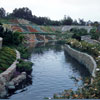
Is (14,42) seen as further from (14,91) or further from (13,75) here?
(14,91)

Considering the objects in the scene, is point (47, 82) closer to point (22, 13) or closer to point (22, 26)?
point (22, 26)

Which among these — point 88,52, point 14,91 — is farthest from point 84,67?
point 14,91

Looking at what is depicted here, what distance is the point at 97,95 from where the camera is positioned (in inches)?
308

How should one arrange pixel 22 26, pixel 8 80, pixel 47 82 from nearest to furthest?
pixel 8 80 < pixel 47 82 < pixel 22 26

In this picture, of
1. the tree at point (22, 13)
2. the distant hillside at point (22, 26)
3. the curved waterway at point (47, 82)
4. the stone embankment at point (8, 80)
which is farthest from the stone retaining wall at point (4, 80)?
the tree at point (22, 13)

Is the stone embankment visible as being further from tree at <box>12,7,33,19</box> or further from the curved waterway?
→ tree at <box>12,7,33,19</box>

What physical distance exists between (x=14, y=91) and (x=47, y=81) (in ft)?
10.4

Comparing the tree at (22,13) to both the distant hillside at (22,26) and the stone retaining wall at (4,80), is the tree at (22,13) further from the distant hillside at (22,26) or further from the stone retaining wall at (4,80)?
the stone retaining wall at (4,80)

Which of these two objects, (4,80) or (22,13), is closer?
(4,80)

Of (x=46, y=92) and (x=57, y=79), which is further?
(x=57, y=79)

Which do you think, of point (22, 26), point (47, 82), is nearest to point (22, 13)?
point (22, 26)

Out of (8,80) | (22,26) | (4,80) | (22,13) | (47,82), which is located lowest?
(47,82)

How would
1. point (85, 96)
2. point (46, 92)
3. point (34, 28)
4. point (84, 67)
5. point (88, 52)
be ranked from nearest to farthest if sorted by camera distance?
point (85, 96) < point (46, 92) < point (84, 67) < point (88, 52) < point (34, 28)

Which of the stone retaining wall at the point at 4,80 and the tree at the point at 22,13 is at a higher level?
the tree at the point at 22,13
